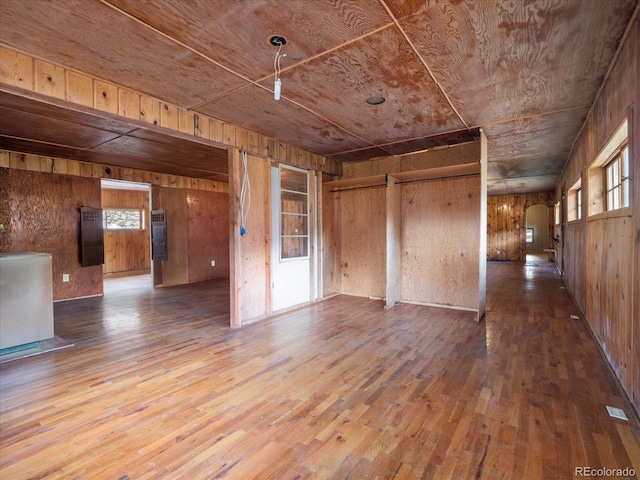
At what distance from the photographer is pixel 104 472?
5.15 feet

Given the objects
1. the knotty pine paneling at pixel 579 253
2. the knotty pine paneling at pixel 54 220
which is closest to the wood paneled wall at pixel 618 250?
the knotty pine paneling at pixel 579 253

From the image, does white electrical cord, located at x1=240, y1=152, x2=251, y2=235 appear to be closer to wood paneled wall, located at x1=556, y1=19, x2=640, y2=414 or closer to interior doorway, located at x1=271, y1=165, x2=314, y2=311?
interior doorway, located at x1=271, y1=165, x2=314, y2=311

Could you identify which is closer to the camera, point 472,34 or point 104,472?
point 104,472

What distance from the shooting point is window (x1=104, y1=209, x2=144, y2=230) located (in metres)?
9.45

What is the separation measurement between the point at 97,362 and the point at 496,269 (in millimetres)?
9651

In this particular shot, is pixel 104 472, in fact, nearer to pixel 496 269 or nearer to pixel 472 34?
pixel 472 34

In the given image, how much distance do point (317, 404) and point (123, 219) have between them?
991cm

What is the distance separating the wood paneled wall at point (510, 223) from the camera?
37.4 feet

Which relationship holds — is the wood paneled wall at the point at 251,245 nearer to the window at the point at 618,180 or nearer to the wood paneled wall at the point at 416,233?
the wood paneled wall at the point at 416,233

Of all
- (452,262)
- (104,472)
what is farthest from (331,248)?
(104,472)

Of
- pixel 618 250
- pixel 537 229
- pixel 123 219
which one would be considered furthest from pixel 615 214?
pixel 537 229

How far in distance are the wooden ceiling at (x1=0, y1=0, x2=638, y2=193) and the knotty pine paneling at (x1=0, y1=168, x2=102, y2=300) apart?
120 centimetres

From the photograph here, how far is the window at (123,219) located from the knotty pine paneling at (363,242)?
7446 mm

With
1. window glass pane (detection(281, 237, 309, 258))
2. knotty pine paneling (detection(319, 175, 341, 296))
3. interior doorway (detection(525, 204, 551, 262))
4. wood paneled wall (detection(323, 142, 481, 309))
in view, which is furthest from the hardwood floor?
interior doorway (detection(525, 204, 551, 262))
